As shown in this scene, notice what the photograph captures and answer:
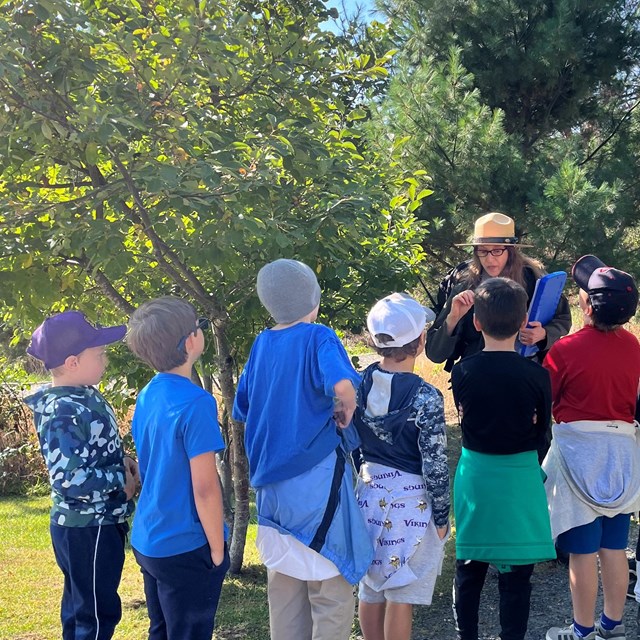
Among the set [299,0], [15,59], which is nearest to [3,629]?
[15,59]

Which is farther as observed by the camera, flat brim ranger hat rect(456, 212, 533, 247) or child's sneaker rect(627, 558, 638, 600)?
child's sneaker rect(627, 558, 638, 600)

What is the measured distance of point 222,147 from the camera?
135 inches

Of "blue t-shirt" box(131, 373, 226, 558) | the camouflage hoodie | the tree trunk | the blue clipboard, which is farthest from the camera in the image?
the tree trunk

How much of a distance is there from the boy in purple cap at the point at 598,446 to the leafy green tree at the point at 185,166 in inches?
44.1

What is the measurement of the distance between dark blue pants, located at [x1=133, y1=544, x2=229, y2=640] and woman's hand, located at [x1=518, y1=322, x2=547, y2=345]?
1.78m

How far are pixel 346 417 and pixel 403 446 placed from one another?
0.92 feet

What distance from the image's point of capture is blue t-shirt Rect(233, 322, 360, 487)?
2.79 metres

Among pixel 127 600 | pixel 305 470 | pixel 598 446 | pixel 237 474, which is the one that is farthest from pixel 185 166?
pixel 127 600

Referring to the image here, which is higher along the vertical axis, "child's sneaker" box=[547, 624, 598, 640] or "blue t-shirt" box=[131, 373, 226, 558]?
"blue t-shirt" box=[131, 373, 226, 558]

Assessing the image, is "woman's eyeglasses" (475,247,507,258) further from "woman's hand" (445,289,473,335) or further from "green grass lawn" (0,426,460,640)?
"green grass lawn" (0,426,460,640)

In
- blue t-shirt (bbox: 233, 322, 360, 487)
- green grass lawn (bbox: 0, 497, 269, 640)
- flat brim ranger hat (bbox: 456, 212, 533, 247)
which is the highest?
flat brim ranger hat (bbox: 456, 212, 533, 247)

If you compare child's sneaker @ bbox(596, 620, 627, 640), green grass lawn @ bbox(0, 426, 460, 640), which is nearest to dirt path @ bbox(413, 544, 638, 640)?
green grass lawn @ bbox(0, 426, 460, 640)

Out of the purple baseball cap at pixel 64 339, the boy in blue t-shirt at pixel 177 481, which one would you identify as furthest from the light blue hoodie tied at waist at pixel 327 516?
the purple baseball cap at pixel 64 339

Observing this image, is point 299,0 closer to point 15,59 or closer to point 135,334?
point 15,59
